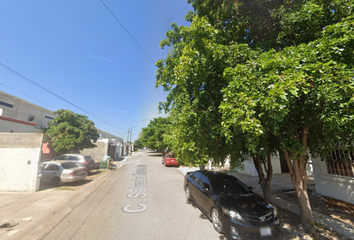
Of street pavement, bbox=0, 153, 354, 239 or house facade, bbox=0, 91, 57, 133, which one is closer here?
street pavement, bbox=0, 153, 354, 239

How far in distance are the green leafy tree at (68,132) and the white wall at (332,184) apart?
1825 centimetres

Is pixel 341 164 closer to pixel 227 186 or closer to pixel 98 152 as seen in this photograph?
pixel 227 186

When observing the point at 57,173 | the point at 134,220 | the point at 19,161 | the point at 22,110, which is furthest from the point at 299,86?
the point at 22,110

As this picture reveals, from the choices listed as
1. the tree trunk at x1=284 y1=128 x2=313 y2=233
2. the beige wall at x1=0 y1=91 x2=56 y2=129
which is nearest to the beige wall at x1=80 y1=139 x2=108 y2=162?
the beige wall at x1=0 y1=91 x2=56 y2=129

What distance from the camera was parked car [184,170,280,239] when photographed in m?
3.75

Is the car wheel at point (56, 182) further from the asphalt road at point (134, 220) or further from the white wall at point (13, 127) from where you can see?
the white wall at point (13, 127)

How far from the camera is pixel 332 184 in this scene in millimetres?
7082

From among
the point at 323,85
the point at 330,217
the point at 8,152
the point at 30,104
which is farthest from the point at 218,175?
the point at 30,104

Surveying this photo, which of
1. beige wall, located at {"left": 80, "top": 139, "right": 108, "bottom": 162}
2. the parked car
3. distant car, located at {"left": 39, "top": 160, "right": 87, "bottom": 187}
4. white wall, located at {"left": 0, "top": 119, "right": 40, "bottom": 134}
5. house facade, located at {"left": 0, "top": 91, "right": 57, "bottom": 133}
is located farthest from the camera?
beige wall, located at {"left": 80, "top": 139, "right": 108, "bottom": 162}

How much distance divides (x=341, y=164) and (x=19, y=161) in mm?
15227

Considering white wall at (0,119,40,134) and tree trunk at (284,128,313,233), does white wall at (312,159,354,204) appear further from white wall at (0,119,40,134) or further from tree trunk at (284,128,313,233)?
white wall at (0,119,40,134)

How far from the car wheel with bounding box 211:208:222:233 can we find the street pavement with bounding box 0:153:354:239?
3398 mm

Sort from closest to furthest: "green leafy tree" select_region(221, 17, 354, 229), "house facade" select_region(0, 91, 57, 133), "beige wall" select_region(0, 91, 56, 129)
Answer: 1. "green leafy tree" select_region(221, 17, 354, 229)
2. "house facade" select_region(0, 91, 57, 133)
3. "beige wall" select_region(0, 91, 56, 129)

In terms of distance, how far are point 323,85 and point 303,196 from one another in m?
3.65
